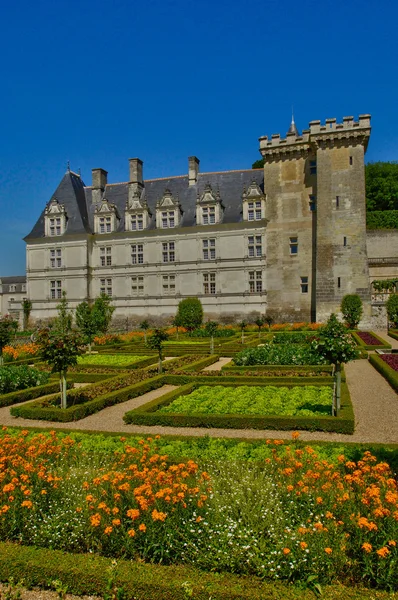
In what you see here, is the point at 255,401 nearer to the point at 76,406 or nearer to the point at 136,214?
the point at 76,406

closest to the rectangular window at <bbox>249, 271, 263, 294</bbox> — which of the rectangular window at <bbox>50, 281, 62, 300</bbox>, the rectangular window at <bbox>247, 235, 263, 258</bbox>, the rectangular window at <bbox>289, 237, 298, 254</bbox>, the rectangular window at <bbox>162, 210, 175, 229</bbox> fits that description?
the rectangular window at <bbox>247, 235, 263, 258</bbox>

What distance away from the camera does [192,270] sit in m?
38.0

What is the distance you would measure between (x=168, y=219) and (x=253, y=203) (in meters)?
7.19

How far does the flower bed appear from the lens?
1067cm

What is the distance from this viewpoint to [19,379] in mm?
14242

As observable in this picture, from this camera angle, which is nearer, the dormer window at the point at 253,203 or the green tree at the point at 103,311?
the green tree at the point at 103,311

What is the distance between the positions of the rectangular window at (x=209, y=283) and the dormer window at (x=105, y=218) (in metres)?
9.24

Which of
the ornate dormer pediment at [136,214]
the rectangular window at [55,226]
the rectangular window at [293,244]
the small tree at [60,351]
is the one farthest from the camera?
the rectangular window at [55,226]

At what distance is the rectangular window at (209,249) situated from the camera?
37.7 meters

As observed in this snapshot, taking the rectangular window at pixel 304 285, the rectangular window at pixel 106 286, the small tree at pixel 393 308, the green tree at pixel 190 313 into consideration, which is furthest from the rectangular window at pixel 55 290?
the small tree at pixel 393 308

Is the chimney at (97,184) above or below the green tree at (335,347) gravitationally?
above

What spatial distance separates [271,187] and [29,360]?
23549 millimetres

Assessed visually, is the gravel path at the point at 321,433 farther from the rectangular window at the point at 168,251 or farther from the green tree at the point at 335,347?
the rectangular window at the point at 168,251

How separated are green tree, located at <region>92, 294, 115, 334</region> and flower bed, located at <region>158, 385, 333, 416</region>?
74.9 feet
